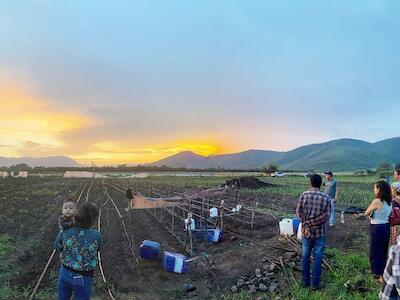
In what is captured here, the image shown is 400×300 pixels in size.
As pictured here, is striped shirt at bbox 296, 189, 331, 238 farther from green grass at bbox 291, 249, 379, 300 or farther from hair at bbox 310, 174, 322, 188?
green grass at bbox 291, 249, 379, 300

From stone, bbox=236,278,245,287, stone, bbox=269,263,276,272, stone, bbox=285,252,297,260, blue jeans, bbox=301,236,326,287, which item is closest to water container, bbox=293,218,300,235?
stone, bbox=285,252,297,260

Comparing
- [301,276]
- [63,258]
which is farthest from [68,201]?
[301,276]

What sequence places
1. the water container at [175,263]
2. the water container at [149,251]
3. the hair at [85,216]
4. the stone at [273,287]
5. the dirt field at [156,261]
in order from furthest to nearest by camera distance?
the water container at [149,251] < the water container at [175,263] < the dirt field at [156,261] < the stone at [273,287] < the hair at [85,216]

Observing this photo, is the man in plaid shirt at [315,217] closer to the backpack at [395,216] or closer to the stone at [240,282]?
the backpack at [395,216]

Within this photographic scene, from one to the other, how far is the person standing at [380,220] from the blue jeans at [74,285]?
4.44m

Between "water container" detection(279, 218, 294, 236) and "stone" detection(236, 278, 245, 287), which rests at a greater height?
"water container" detection(279, 218, 294, 236)

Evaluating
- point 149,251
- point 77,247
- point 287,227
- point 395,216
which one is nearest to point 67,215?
point 77,247

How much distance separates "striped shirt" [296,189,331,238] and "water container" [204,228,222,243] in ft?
17.2

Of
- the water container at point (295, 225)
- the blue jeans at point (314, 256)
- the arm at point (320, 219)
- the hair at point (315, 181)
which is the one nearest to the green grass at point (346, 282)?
the blue jeans at point (314, 256)

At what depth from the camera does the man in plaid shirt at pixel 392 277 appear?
285 cm

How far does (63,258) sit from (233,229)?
9.12 meters

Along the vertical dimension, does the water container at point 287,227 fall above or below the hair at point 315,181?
below

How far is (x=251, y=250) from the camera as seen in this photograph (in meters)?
8.92

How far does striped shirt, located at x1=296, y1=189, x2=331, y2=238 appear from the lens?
6.18m
